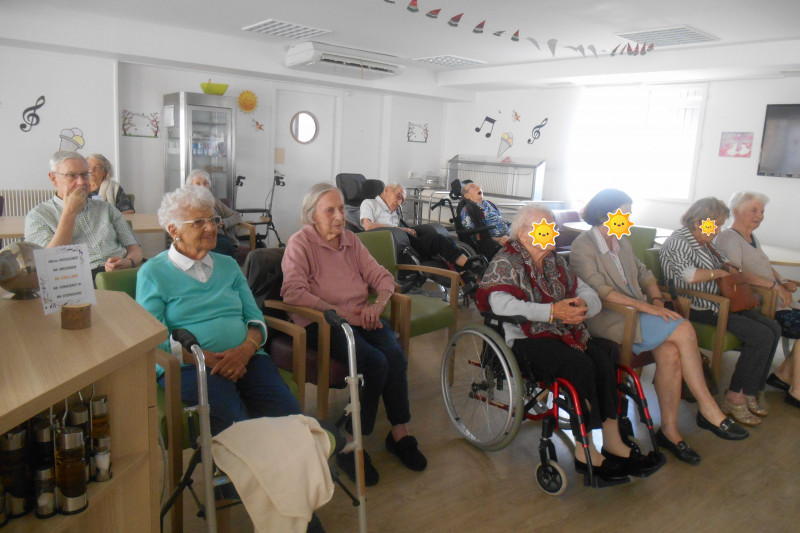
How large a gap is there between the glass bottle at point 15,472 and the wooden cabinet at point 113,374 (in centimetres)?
3

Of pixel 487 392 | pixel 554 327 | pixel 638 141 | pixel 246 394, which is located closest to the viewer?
pixel 246 394

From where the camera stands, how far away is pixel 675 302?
3.02 m

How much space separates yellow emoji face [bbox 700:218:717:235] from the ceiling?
1.67 meters

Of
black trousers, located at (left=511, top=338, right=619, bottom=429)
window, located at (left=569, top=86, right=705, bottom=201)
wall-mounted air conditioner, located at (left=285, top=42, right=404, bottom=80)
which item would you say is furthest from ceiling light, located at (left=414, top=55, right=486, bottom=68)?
black trousers, located at (left=511, top=338, right=619, bottom=429)

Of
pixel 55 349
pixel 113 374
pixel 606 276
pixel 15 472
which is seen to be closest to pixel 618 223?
pixel 606 276

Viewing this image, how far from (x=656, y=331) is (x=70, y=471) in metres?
2.38

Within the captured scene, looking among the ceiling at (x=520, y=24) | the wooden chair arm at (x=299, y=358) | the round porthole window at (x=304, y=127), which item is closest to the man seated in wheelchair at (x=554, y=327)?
the wooden chair arm at (x=299, y=358)

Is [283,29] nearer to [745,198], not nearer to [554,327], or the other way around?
[745,198]

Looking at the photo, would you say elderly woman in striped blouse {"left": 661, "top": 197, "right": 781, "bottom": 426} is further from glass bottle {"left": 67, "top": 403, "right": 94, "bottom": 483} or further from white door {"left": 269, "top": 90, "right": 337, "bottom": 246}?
white door {"left": 269, "top": 90, "right": 337, "bottom": 246}

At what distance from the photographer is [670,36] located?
4.89m

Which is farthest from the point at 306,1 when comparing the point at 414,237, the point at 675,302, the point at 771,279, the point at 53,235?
the point at 771,279

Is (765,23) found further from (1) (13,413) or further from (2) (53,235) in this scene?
(1) (13,413)

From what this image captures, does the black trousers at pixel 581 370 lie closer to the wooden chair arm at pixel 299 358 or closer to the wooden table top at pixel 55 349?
the wooden chair arm at pixel 299 358

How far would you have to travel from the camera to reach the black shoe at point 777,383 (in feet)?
11.1
